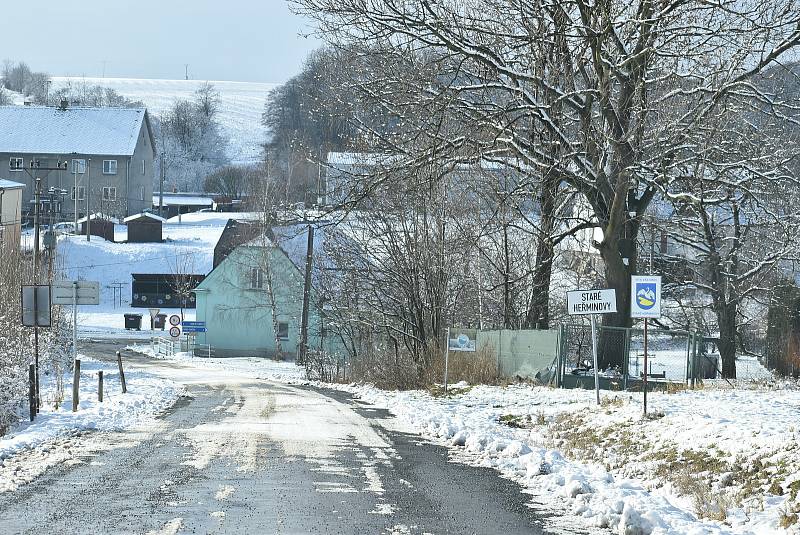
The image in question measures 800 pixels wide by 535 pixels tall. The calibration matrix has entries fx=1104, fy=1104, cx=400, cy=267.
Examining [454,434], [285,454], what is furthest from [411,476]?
[454,434]

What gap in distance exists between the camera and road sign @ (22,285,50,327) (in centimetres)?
2230

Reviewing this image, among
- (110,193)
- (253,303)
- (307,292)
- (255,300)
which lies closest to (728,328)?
(307,292)

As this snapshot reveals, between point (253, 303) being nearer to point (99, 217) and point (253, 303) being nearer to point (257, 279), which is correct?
point (257, 279)

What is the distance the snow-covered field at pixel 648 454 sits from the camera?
33.2 ft

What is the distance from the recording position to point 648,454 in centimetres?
1357

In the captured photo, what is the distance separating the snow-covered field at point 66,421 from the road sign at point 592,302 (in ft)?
26.8

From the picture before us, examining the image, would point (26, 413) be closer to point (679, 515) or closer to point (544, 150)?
point (544, 150)

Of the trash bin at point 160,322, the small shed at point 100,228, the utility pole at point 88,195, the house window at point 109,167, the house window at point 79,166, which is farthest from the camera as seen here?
the house window at point 109,167

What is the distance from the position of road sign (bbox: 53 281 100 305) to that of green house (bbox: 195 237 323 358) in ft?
159

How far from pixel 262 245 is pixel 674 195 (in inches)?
2100

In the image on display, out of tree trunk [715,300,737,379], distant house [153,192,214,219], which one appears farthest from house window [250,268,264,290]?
distant house [153,192,214,219]

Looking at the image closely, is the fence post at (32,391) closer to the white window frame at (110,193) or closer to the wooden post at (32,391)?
the wooden post at (32,391)

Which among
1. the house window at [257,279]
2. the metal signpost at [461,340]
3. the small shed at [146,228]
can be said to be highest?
the small shed at [146,228]

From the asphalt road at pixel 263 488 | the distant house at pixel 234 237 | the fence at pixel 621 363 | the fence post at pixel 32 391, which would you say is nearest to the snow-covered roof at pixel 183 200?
the distant house at pixel 234 237
